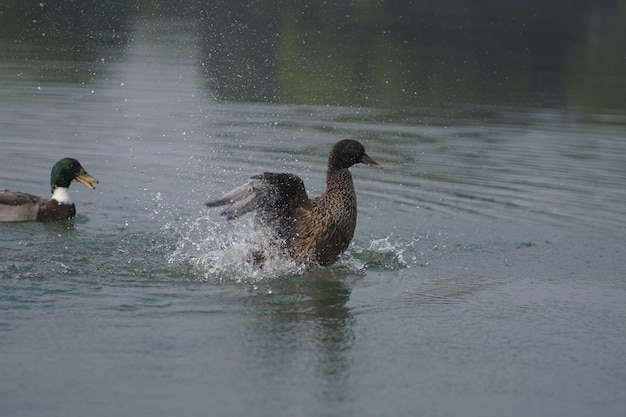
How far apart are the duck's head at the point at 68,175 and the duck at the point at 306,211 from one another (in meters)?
2.67

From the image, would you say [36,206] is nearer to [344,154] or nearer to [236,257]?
[236,257]

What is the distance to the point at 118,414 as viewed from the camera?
19.9ft

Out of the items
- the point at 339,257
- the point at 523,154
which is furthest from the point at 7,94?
the point at 339,257

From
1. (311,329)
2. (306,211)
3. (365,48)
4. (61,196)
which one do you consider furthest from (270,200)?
(365,48)

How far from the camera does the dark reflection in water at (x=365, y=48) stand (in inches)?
825

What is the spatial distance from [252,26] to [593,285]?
2176 centimetres

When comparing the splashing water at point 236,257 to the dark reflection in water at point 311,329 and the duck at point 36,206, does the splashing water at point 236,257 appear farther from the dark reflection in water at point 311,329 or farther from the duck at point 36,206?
the duck at point 36,206

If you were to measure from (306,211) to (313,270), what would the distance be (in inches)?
17.8

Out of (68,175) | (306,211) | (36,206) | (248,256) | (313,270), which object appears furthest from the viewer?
(68,175)

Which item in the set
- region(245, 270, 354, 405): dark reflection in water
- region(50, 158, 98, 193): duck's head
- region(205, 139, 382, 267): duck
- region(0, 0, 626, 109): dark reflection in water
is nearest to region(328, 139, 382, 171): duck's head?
region(205, 139, 382, 267): duck

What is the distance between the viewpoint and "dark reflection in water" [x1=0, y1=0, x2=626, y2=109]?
20953 millimetres

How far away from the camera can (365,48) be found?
27.8 m

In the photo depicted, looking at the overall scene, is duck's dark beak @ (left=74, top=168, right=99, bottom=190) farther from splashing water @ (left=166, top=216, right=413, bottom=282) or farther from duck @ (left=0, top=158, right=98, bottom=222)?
splashing water @ (left=166, top=216, right=413, bottom=282)

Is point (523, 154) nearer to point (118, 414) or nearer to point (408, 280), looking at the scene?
point (408, 280)
